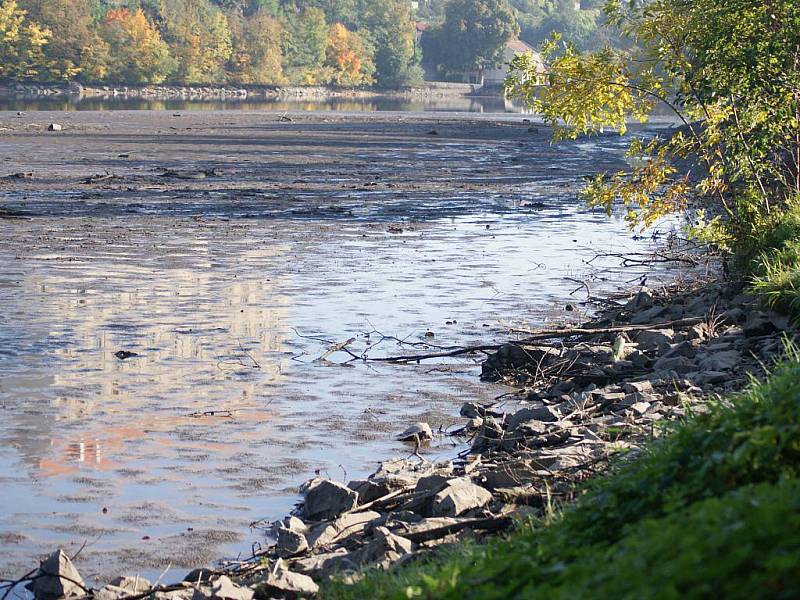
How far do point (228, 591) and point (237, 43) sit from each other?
15773 centimetres

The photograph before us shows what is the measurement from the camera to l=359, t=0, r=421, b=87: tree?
175625mm

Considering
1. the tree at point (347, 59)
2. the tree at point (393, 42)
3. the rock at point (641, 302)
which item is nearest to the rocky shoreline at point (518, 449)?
the rock at point (641, 302)

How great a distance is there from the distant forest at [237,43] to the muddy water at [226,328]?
260ft

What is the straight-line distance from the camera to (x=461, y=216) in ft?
89.2

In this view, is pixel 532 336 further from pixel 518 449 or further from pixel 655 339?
pixel 518 449

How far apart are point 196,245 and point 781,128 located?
10722 mm

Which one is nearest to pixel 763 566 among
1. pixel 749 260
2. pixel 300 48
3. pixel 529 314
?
pixel 749 260

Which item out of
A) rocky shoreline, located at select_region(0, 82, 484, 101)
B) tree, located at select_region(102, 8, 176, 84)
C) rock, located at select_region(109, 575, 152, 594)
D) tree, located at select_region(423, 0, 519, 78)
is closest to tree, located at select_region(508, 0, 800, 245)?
rock, located at select_region(109, 575, 152, 594)

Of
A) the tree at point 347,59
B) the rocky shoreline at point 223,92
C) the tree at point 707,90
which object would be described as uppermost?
the tree at point 707,90

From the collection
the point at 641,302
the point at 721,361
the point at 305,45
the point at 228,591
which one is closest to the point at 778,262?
the point at 721,361

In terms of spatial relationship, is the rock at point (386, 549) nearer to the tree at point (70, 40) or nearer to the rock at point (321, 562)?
the rock at point (321, 562)

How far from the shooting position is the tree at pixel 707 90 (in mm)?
13711

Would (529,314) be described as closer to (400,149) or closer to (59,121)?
(400,149)

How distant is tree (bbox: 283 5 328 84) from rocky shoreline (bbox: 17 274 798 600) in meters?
154
